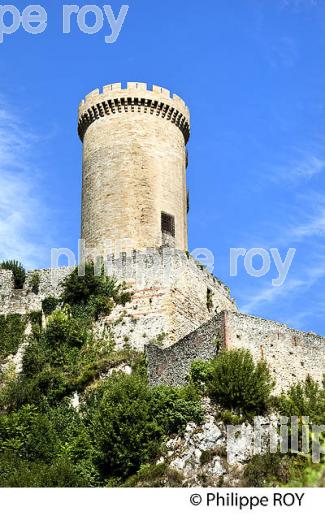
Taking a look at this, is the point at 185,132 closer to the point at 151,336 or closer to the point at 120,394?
the point at 151,336

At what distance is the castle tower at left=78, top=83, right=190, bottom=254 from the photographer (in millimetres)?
34906

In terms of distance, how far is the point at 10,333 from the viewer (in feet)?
109

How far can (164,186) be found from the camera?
36.0m

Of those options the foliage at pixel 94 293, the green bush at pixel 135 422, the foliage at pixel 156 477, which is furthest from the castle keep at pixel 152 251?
the foliage at pixel 156 477

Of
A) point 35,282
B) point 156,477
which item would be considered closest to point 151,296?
point 35,282

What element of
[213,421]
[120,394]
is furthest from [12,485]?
[213,421]

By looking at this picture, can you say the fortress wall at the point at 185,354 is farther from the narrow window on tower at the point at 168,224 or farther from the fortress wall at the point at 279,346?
the narrow window on tower at the point at 168,224

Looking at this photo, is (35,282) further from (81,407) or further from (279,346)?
(279,346)

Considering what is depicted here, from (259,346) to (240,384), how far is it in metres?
2.11

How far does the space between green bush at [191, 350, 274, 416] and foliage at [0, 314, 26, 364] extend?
9476mm

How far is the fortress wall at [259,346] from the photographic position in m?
26.7

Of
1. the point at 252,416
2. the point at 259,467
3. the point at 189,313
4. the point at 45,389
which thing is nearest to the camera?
the point at 259,467

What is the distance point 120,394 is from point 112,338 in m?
5.56

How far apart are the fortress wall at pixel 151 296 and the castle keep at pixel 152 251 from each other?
0.12 feet
